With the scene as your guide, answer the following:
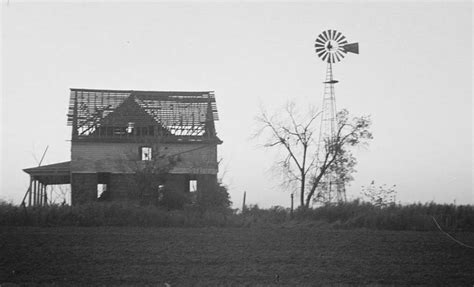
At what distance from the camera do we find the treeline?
26289 mm

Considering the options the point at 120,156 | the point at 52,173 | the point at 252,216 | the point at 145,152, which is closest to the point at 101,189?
the point at 120,156

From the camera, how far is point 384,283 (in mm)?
17875

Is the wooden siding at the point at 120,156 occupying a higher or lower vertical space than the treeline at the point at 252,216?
higher

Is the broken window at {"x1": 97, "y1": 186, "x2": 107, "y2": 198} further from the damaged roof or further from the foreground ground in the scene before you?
the foreground ground

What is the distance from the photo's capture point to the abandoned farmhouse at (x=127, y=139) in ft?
123

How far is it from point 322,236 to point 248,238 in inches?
128

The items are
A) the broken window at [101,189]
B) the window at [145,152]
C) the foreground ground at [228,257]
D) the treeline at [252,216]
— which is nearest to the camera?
the foreground ground at [228,257]

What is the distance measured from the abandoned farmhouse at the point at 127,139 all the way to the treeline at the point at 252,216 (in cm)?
740

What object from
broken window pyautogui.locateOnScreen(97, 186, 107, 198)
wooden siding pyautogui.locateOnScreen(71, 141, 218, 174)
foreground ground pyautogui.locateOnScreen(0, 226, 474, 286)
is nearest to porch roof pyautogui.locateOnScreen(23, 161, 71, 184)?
wooden siding pyautogui.locateOnScreen(71, 141, 218, 174)

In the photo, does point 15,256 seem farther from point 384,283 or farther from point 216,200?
point 216,200

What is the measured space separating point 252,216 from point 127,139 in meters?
12.4

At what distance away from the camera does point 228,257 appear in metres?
20.4

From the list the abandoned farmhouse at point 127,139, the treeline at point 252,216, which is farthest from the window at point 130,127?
the treeline at point 252,216

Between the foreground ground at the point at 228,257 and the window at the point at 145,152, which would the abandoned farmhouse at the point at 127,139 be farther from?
the foreground ground at the point at 228,257
